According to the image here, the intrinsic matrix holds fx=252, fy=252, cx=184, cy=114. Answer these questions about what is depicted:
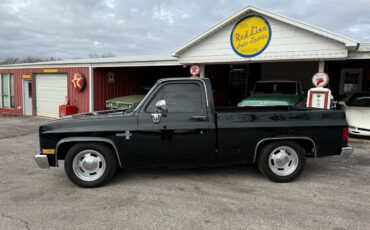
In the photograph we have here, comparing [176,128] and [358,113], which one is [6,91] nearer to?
[176,128]

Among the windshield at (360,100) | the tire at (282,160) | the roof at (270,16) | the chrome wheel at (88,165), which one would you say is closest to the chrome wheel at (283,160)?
the tire at (282,160)

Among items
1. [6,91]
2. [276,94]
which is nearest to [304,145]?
[276,94]

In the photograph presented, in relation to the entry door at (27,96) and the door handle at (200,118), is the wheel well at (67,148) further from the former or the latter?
the entry door at (27,96)

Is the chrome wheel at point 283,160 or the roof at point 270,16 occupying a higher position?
the roof at point 270,16

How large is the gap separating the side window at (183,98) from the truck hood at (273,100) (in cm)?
465

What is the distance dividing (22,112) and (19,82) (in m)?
1.87

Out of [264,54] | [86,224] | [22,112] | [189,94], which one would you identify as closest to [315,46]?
[264,54]

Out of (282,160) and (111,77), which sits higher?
(111,77)

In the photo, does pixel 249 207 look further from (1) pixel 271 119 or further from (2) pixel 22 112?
(2) pixel 22 112

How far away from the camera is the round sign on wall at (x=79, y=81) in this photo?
1258 centimetres

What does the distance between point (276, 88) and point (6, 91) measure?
54.6 feet

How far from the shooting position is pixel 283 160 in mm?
4344

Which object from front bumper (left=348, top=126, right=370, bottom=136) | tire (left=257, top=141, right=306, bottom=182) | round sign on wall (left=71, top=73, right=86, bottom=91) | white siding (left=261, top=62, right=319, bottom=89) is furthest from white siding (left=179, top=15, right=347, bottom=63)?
white siding (left=261, top=62, right=319, bottom=89)

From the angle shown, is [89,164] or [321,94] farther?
[321,94]
